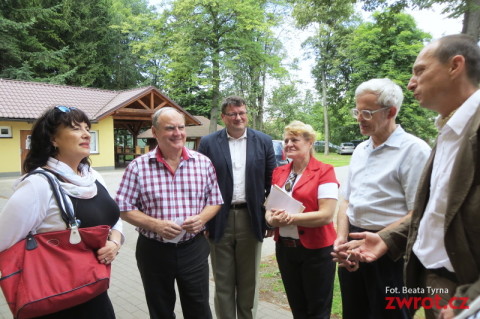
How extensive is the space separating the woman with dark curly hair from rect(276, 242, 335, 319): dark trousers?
1.41 metres

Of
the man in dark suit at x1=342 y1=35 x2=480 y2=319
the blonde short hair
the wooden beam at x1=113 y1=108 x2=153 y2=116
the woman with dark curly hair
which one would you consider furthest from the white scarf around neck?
the wooden beam at x1=113 y1=108 x2=153 y2=116

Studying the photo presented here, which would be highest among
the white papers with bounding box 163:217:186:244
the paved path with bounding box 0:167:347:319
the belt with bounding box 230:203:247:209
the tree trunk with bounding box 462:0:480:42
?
the tree trunk with bounding box 462:0:480:42

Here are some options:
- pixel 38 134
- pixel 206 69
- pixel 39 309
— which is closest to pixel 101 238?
pixel 39 309

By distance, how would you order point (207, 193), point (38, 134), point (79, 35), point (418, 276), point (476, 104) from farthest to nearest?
1. point (79, 35)
2. point (207, 193)
3. point (38, 134)
4. point (418, 276)
5. point (476, 104)

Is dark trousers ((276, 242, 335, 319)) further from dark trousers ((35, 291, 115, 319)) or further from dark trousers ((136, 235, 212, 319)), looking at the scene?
dark trousers ((35, 291, 115, 319))

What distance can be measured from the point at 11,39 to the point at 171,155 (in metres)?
26.9

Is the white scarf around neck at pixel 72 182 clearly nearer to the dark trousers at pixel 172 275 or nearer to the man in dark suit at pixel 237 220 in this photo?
the dark trousers at pixel 172 275

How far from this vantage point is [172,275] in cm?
259

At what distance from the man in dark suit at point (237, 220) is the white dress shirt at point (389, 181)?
1069mm

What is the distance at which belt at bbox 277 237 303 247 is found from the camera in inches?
106

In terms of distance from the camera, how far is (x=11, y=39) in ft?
75.1

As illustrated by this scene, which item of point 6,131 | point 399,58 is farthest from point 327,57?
point 6,131

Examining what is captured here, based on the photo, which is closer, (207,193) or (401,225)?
(401,225)

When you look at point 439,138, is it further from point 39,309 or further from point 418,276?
point 39,309
